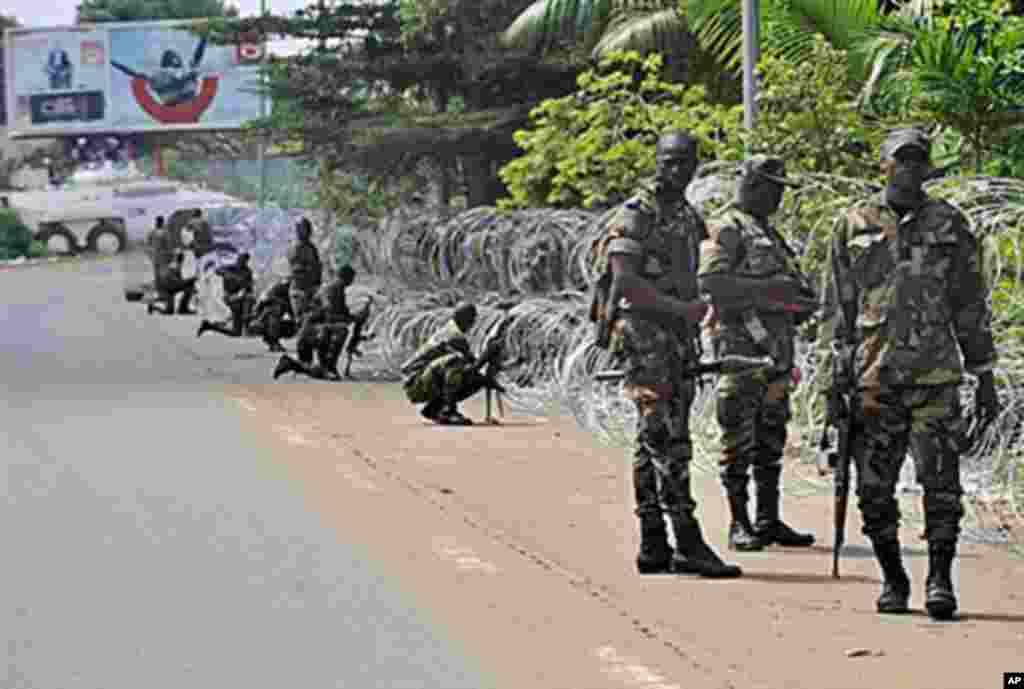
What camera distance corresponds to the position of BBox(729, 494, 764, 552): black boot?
11055 mm

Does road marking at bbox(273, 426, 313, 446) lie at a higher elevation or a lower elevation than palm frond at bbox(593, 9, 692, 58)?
lower

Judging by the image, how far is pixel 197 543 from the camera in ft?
38.5

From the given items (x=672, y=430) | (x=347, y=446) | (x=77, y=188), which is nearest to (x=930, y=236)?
(x=672, y=430)

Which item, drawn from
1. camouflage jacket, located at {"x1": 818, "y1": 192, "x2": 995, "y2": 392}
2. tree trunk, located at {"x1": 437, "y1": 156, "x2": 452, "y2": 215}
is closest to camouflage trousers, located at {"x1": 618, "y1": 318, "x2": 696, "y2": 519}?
camouflage jacket, located at {"x1": 818, "y1": 192, "x2": 995, "y2": 392}

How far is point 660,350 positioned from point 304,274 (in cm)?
1535

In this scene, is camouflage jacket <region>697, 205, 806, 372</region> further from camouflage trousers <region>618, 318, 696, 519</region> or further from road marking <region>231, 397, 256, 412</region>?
road marking <region>231, 397, 256, 412</region>

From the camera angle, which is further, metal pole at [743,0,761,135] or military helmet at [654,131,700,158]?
metal pole at [743,0,761,135]

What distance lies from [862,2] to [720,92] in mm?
6291

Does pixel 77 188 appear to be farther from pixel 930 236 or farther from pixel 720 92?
pixel 930 236

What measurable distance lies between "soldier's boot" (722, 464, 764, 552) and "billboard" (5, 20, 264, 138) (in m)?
69.9

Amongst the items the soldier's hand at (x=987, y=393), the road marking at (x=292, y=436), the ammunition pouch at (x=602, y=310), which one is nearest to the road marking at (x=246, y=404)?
the road marking at (x=292, y=436)

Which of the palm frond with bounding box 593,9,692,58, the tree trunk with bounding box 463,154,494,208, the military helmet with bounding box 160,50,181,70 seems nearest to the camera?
the palm frond with bounding box 593,9,692,58

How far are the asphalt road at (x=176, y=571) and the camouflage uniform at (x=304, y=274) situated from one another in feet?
14.6

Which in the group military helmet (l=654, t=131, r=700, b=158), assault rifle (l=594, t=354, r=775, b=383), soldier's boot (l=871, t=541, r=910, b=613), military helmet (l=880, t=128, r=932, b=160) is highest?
military helmet (l=880, t=128, r=932, b=160)
